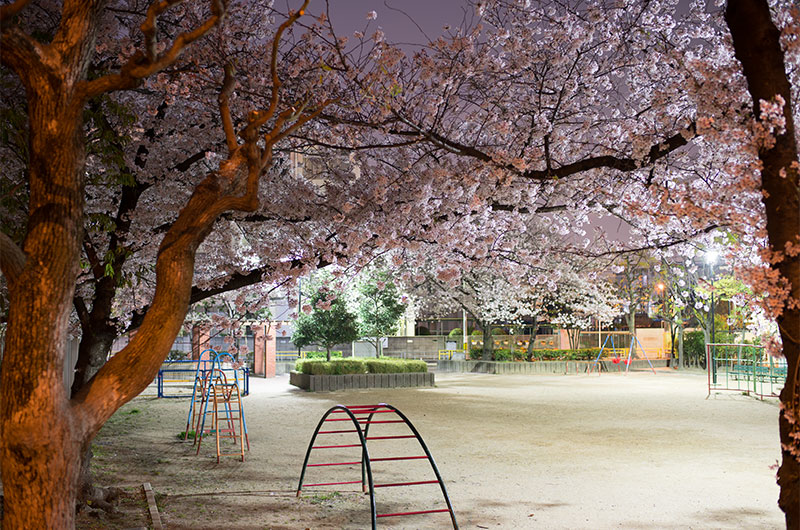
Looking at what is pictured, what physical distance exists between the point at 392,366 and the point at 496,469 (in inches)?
483

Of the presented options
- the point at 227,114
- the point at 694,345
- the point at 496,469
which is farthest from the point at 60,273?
the point at 694,345

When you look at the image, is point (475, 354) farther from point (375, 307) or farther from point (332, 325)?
point (332, 325)

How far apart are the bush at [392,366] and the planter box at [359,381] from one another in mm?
142

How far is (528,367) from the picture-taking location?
28562 mm

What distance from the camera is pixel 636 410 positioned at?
1513 centimetres

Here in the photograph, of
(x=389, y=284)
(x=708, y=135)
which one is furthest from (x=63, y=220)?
(x=389, y=284)

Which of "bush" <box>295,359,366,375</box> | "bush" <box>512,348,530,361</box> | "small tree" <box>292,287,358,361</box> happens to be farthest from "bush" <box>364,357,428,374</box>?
Answer: "bush" <box>512,348,530,361</box>

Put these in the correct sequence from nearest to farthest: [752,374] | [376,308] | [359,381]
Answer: [359,381] → [752,374] → [376,308]

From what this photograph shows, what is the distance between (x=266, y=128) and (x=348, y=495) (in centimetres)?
450

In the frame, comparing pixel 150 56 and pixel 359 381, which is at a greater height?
pixel 150 56

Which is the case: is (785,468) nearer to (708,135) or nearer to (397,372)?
(708,135)

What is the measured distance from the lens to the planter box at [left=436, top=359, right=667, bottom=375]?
28.4m

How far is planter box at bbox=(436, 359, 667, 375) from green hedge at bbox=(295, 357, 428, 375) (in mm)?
7731

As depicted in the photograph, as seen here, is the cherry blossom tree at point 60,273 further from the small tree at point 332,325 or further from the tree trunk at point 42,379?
the small tree at point 332,325
